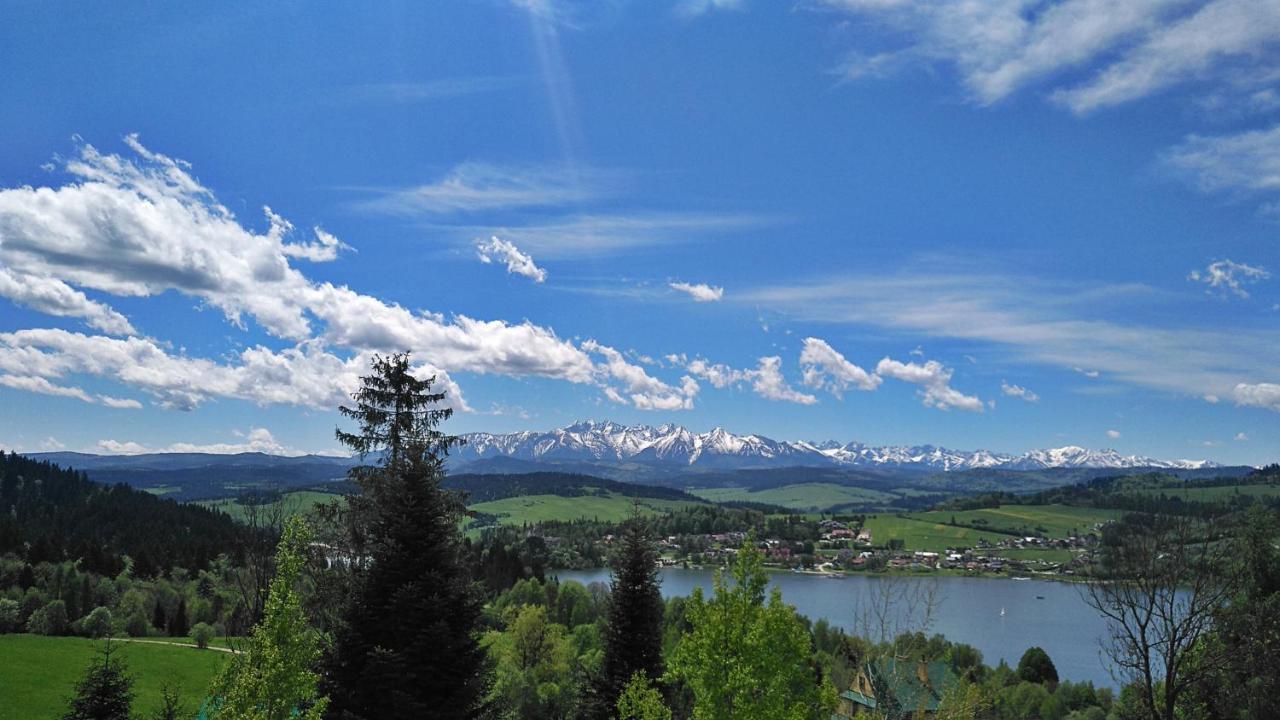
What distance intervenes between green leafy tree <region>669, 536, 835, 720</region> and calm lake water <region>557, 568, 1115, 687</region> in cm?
4889

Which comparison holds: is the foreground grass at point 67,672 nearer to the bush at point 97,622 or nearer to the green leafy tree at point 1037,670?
the bush at point 97,622

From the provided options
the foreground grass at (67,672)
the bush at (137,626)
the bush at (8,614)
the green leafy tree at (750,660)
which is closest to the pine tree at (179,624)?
the bush at (137,626)

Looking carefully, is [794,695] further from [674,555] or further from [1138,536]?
[674,555]

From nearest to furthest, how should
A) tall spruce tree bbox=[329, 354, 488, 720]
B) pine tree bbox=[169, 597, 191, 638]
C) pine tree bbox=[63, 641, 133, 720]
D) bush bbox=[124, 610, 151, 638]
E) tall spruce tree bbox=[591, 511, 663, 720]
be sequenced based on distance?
tall spruce tree bbox=[329, 354, 488, 720] < pine tree bbox=[63, 641, 133, 720] < tall spruce tree bbox=[591, 511, 663, 720] < bush bbox=[124, 610, 151, 638] < pine tree bbox=[169, 597, 191, 638]

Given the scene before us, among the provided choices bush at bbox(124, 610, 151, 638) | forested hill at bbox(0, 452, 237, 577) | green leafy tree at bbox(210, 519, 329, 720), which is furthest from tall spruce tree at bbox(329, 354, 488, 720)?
bush at bbox(124, 610, 151, 638)

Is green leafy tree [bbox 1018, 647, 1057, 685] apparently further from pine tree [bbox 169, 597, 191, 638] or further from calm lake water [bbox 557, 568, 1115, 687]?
pine tree [bbox 169, 597, 191, 638]

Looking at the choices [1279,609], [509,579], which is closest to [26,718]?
[1279,609]

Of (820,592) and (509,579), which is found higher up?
(509,579)

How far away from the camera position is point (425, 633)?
15.4m

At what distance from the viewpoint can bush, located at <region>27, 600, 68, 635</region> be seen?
154ft

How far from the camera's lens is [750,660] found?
10.2 metres

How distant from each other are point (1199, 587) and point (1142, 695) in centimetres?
492

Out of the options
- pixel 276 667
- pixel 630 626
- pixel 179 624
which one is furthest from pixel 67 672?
pixel 276 667

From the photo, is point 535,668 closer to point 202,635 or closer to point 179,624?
point 202,635
